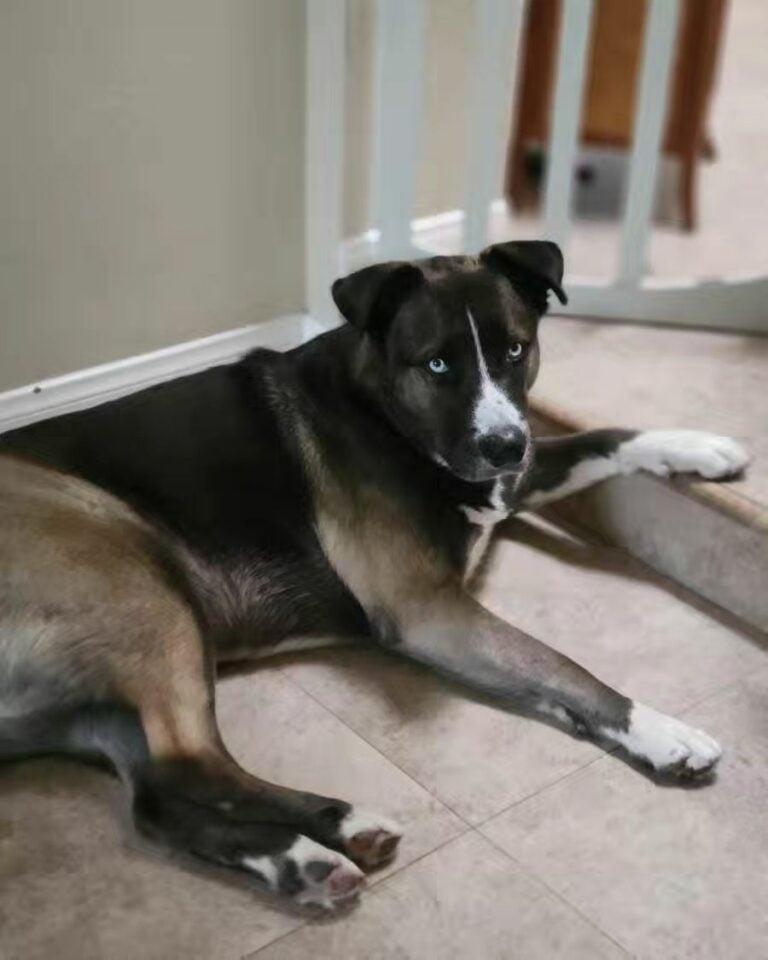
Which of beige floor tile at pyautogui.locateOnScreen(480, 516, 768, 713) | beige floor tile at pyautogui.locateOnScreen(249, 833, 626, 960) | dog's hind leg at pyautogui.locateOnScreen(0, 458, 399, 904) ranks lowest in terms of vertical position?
beige floor tile at pyautogui.locateOnScreen(249, 833, 626, 960)

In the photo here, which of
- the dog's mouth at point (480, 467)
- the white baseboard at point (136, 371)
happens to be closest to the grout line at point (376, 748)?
the dog's mouth at point (480, 467)

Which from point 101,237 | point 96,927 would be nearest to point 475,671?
point 96,927

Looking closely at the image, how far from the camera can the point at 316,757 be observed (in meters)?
1.96

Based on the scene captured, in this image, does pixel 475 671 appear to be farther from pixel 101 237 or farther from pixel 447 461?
pixel 101 237

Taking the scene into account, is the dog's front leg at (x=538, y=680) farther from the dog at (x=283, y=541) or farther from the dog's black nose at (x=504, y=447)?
the dog's black nose at (x=504, y=447)

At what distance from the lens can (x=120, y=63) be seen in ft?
8.20

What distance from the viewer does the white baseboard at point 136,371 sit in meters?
2.66

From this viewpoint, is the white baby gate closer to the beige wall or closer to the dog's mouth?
the beige wall

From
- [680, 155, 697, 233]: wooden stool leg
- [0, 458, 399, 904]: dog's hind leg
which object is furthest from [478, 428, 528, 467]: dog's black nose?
[680, 155, 697, 233]: wooden stool leg

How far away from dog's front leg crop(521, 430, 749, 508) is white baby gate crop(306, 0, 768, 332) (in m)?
0.65

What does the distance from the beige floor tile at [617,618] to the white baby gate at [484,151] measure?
0.80 m

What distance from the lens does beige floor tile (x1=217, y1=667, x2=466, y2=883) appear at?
6.02 feet

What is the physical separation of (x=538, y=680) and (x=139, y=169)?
1447 mm

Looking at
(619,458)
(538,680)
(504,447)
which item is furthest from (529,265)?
(538,680)
